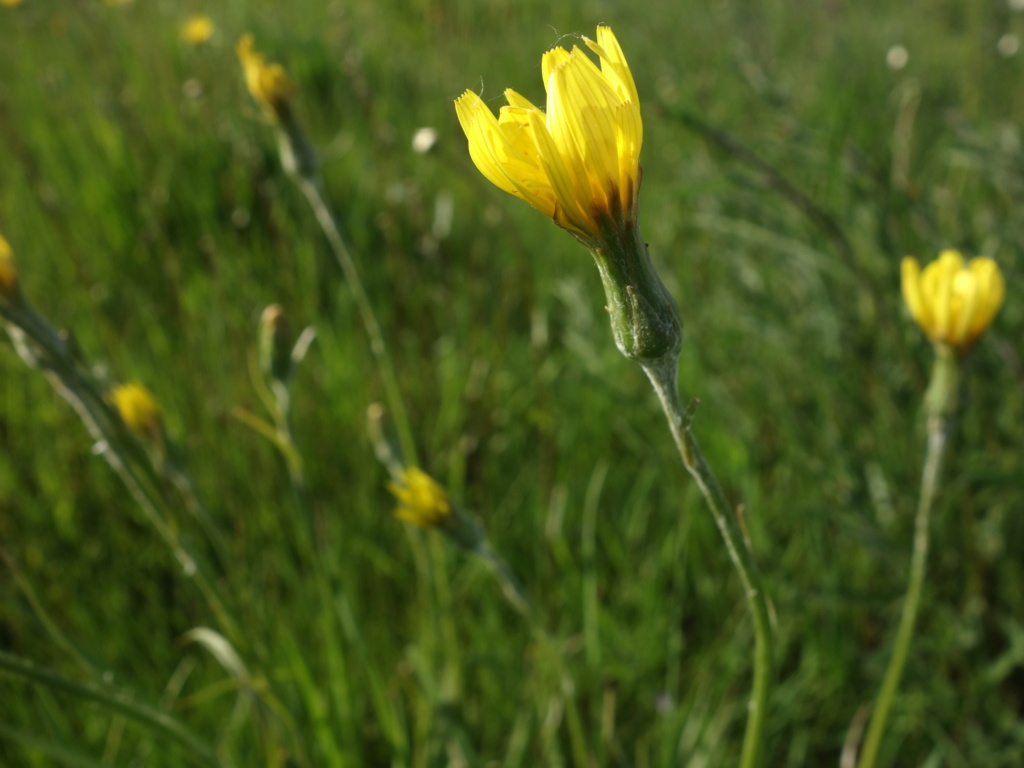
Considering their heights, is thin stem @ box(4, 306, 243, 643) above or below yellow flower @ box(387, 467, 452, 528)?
above

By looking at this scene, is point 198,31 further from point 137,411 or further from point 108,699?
point 108,699

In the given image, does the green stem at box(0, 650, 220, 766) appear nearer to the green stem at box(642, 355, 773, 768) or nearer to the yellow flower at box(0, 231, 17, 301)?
the yellow flower at box(0, 231, 17, 301)

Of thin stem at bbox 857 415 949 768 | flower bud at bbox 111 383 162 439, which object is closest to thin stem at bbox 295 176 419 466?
flower bud at bbox 111 383 162 439

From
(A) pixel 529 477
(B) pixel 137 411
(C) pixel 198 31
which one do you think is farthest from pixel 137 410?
(C) pixel 198 31

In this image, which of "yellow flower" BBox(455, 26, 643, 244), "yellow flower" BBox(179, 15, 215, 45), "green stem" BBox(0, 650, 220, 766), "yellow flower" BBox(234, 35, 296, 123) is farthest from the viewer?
"yellow flower" BBox(179, 15, 215, 45)

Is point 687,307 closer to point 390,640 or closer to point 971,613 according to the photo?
point 971,613

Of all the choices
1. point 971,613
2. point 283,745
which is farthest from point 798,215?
point 283,745
